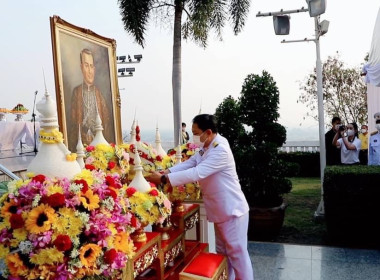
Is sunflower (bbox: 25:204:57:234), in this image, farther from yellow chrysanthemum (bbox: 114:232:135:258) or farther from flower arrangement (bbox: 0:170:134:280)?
yellow chrysanthemum (bbox: 114:232:135:258)

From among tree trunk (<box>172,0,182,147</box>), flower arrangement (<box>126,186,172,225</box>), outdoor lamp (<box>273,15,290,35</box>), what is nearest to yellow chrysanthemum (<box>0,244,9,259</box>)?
flower arrangement (<box>126,186,172,225</box>)

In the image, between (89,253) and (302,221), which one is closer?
(89,253)

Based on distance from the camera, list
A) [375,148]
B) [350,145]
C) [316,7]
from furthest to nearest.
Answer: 1. [350,145]
2. [375,148]
3. [316,7]

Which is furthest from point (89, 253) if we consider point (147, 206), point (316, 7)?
point (316, 7)

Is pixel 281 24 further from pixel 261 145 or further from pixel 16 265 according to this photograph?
pixel 16 265

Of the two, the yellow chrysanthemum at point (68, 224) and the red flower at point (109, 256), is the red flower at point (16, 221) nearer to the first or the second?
the yellow chrysanthemum at point (68, 224)

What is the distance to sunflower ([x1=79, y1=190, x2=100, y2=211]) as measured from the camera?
2.00 metres

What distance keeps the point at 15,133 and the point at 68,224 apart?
9.76m

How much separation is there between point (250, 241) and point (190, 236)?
5.78 ft

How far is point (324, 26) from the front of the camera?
730 cm

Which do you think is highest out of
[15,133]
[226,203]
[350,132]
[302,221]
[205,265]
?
[15,133]

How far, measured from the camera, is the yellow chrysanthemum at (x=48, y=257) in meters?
1.88

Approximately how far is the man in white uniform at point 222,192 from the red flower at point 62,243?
160 cm

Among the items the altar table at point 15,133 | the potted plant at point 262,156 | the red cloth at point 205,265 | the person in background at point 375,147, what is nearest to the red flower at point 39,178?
the red cloth at point 205,265
